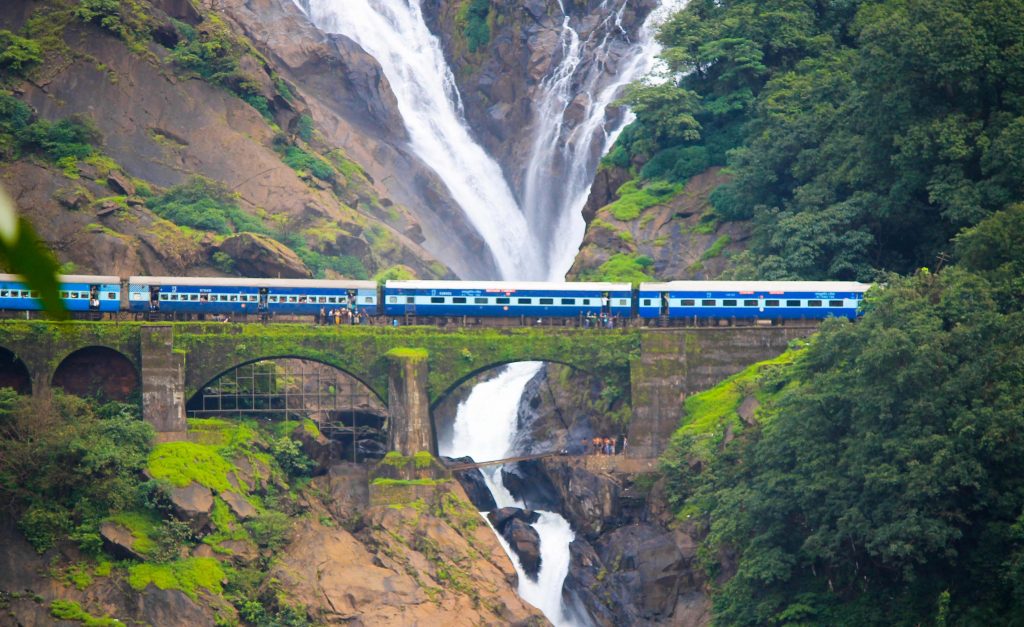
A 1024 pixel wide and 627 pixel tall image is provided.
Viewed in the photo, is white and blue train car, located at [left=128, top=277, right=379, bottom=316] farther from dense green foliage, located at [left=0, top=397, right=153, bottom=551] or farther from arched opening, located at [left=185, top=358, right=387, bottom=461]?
dense green foliage, located at [left=0, top=397, right=153, bottom=551]

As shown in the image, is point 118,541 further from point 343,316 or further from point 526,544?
point 526,544

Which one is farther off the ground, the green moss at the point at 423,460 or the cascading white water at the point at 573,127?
the cascading white water at the point at 573,127

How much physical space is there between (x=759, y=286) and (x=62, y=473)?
3046 centimetres

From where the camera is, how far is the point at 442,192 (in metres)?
95.9

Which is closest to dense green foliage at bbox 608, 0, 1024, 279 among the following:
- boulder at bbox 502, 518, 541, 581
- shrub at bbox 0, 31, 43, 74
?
boulder at bbox 502, 518, 541, 581

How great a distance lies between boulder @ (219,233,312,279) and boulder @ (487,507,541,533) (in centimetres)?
1826

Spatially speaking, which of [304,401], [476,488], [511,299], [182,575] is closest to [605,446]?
[476,488]

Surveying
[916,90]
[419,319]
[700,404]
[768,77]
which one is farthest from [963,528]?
[768,77]

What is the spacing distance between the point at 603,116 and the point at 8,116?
3809 centimetres

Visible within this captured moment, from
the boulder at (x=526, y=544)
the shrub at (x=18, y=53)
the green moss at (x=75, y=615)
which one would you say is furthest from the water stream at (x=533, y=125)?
the green moss at (x=75, y=615)

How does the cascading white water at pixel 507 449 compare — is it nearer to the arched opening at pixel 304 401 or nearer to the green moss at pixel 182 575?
the arched opening at pixel 304 401

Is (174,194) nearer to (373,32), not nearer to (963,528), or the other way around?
(373,32)

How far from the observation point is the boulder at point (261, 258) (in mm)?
72562

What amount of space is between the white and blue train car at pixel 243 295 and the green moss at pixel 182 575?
45.8 ft
